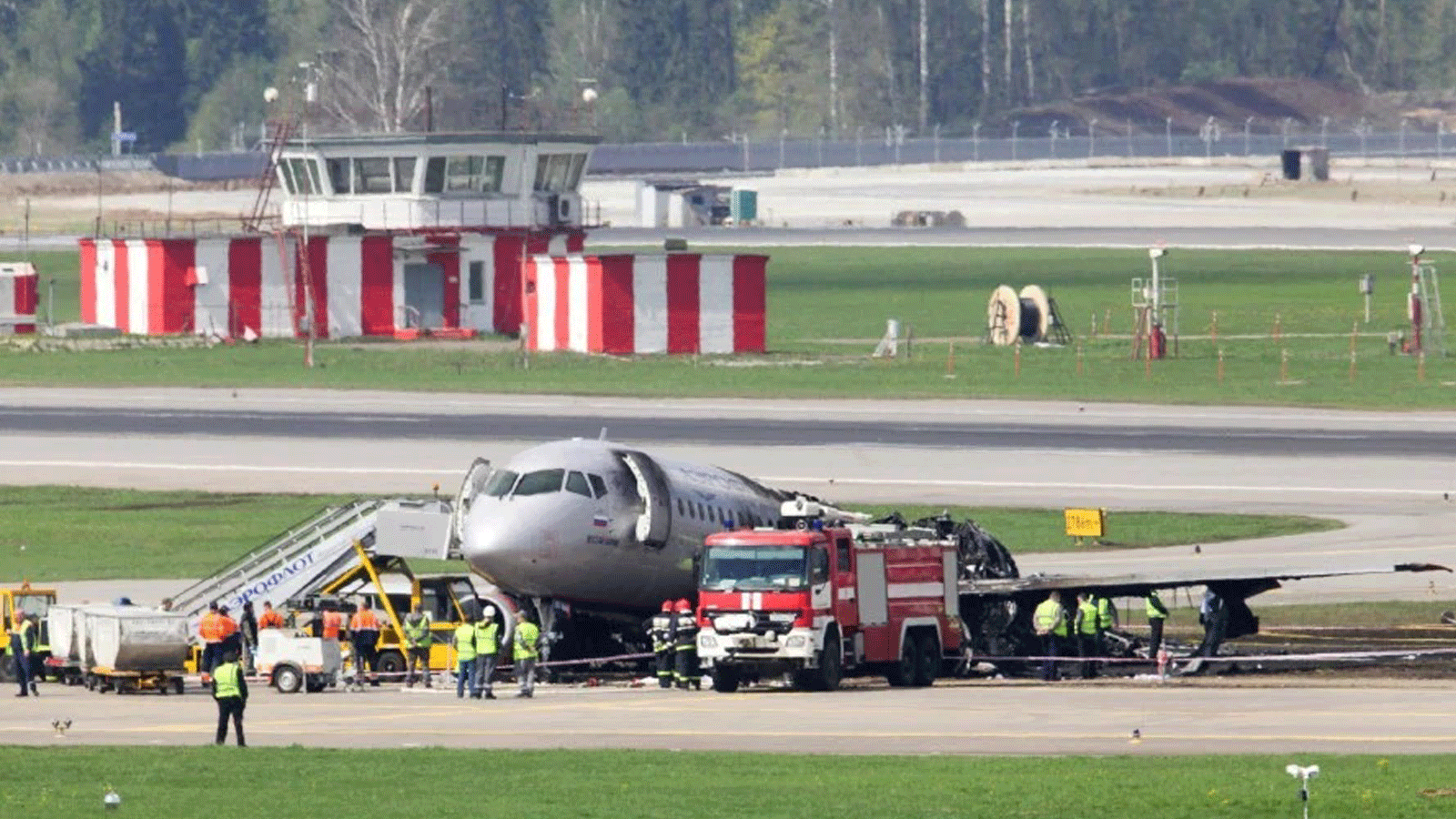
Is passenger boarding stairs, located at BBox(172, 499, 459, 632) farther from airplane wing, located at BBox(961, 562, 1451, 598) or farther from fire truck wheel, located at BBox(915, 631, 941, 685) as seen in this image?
airplane wing, located at BBox(961, 562, 1451, 598)

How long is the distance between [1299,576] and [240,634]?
62.5ft

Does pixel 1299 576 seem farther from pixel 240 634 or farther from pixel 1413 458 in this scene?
pixel 1413 458

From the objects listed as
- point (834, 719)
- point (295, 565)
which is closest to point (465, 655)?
point (834, 719)

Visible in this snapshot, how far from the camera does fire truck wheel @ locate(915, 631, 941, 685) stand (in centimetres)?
4794

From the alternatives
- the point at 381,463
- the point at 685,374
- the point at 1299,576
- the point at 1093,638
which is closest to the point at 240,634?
the point at 1093,638

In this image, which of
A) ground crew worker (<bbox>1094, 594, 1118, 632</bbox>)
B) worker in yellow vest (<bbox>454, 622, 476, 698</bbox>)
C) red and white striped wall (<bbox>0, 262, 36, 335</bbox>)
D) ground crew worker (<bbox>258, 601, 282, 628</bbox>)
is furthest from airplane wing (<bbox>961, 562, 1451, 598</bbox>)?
red and white striped wall (<bbox>0, 262, 36, 335</bbox>)

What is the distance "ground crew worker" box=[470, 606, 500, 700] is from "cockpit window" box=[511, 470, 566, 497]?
2.66 metres

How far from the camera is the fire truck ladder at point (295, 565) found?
52688 mm

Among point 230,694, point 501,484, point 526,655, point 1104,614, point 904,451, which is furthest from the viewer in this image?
point 904,451

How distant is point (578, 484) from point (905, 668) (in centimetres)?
662

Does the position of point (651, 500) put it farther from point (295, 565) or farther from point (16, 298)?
point (16, 298)

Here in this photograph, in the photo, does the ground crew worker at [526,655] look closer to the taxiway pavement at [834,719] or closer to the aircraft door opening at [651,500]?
the taxiway pavement at [834,719]

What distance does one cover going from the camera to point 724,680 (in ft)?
152

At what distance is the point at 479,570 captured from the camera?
48.2 metres
